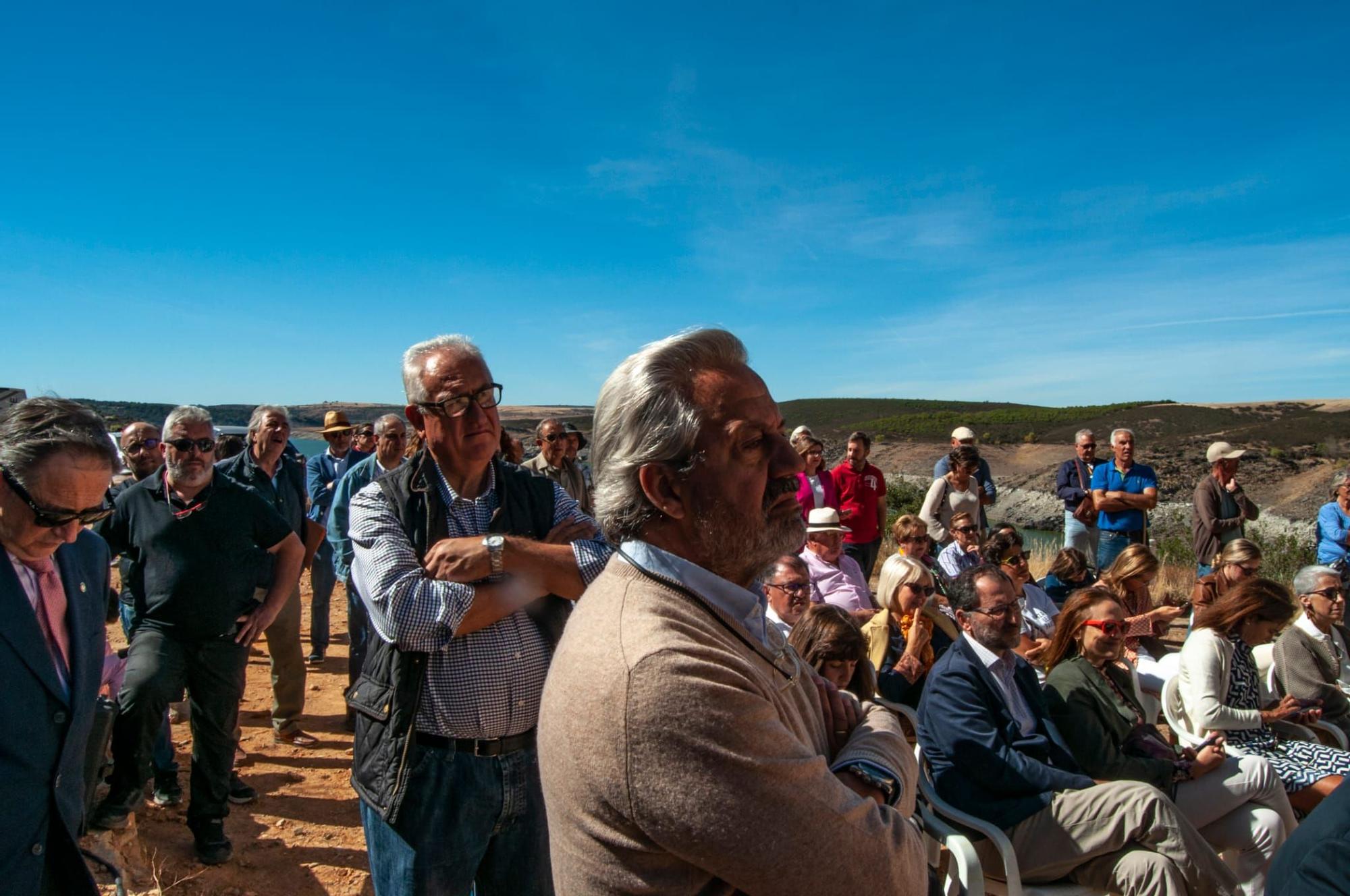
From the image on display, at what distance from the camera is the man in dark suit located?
5.61 feet

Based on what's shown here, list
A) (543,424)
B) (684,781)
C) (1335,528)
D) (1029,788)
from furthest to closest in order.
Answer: (1335,528), (543,424), (1029,788), (684,781)

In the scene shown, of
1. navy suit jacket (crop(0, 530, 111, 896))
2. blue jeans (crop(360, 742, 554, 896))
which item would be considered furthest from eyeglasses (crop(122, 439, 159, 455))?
blue jeans (crop(360, 742, 554, 896))

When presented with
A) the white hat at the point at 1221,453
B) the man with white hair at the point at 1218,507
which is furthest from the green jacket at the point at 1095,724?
the white hat at the point at 1221,453

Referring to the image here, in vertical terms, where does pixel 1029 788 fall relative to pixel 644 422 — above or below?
below

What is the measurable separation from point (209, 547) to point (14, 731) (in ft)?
6.35

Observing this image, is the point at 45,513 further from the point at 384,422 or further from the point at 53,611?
the point at 384,422

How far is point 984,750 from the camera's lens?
302 centimetres

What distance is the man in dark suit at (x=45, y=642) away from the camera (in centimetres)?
171

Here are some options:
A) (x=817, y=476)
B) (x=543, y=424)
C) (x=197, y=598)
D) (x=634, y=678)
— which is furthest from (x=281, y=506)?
(x=634, y=678)

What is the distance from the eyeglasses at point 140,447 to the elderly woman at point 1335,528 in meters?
9.08

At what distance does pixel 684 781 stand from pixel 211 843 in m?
3.38

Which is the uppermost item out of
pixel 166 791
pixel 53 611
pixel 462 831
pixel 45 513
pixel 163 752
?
pixel 45 513

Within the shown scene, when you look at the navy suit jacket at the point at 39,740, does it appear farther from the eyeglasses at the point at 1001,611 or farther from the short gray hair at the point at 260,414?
the short gray hair at the point at 260,414

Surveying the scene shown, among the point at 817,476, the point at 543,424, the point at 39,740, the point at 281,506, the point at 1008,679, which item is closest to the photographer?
the point at 39,740
